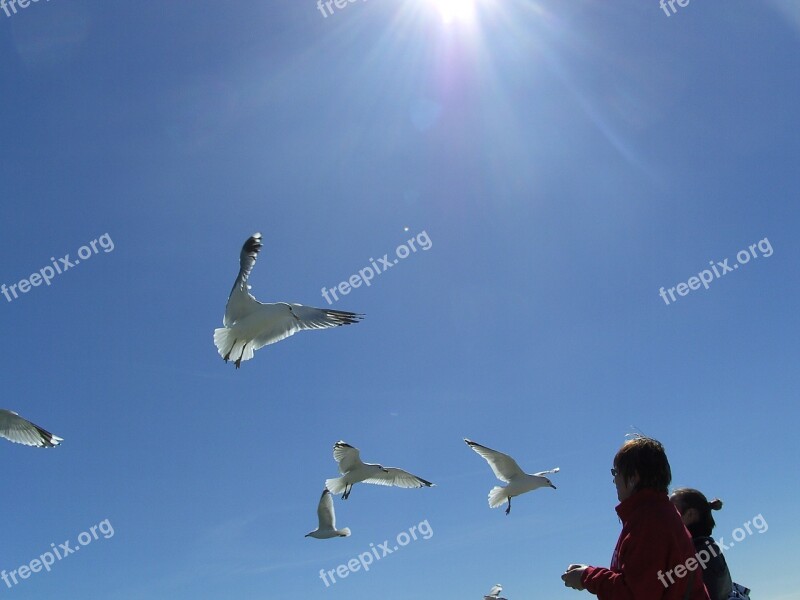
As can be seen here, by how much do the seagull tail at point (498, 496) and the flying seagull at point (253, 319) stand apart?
6646 millimetres

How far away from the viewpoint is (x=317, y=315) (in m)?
12.8

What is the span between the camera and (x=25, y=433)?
13.5 meters

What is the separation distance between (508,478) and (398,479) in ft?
9.37

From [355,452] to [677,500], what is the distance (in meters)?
12.7

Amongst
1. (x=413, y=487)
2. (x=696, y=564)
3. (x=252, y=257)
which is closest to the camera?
(x=696, y=564)

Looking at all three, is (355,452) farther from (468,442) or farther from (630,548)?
(630,548)

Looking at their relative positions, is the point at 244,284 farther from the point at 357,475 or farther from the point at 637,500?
the point at 637,500

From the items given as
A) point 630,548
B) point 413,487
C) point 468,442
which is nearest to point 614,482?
point 630,548

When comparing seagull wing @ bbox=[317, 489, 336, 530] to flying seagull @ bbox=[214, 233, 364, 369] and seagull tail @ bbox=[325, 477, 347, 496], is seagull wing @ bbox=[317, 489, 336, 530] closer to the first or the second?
seagull tail @ bbox=[325, 477, 347, 496]

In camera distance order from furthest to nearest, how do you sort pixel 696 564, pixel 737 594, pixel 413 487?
1. pixel 413 487
2. pixel 737 594
3. pixel 696 564

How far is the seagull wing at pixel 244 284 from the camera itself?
12188 mm

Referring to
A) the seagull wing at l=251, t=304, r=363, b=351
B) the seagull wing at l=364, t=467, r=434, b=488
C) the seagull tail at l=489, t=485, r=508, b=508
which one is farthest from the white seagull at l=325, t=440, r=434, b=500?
the seagull wing at l=251, t=304, r=363, b=351

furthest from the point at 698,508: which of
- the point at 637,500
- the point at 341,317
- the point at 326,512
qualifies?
the point at 326,512

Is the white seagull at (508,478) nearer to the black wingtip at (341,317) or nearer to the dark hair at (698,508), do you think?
the black wingtip at (341,317)
